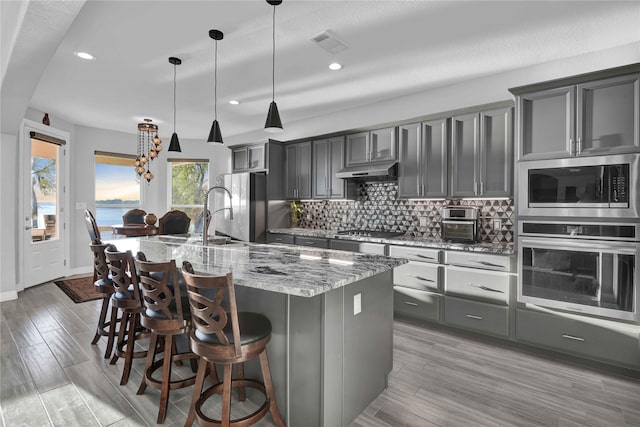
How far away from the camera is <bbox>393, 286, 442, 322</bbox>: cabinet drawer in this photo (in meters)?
3.45

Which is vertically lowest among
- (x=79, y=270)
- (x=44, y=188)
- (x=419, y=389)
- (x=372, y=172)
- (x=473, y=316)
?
(x=419, y=389)

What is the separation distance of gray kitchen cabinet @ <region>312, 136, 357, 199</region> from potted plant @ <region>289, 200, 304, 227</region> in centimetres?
66

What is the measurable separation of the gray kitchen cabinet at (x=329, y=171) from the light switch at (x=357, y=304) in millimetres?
2699

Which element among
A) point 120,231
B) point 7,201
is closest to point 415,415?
point 120,231

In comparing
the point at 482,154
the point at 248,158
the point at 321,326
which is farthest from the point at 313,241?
the point at 321,326

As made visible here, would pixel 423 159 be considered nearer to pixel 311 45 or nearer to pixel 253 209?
pixel 311 45

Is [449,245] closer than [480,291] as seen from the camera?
No

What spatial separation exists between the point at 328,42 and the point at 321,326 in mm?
2429

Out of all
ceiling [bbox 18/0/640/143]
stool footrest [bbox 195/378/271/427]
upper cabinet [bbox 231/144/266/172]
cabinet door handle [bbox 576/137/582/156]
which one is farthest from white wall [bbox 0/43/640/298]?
stool footrest [bbox 195/378/271/427]

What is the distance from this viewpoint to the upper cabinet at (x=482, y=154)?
128 inches

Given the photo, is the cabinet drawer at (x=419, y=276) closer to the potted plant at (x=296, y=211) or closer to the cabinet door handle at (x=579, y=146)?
the cabinet door handle at (x=579, y=146)

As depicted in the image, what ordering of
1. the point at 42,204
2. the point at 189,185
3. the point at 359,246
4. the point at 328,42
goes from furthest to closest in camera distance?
1. the point at 189,185
2. the point at 42,204
3. the point at 359,246
4. the point at 328,42

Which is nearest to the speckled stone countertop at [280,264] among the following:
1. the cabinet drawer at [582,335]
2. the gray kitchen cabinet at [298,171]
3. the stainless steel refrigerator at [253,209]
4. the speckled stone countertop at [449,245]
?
the speckled stone countertop at [449,245]

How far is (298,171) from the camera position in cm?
521
